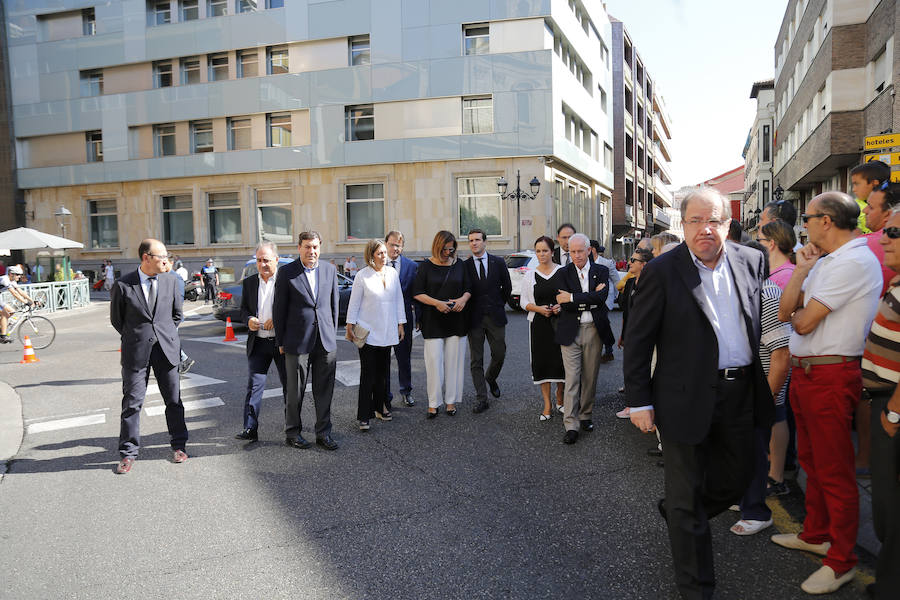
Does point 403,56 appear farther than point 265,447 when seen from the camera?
Yes

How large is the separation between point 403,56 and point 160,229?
16.7 meters

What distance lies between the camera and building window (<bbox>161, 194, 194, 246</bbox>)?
3488cm

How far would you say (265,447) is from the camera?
233 inches

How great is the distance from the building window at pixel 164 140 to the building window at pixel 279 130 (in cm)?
624

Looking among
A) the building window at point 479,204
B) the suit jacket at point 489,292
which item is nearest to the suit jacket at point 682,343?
the suit jacket at point 489,292

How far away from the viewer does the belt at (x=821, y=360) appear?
3.25m

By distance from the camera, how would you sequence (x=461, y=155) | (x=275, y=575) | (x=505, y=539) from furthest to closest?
1. (x=461, y=155)
2. (x=505, y=539)
3. (x=275, y=575)

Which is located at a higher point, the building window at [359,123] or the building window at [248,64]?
the building window at [248,64]

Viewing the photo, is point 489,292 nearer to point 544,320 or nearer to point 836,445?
point 544,320

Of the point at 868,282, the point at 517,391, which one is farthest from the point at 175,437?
the point at 868,282

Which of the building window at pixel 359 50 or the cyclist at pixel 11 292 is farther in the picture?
the building window at pixel 359 50

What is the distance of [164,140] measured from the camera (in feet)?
114

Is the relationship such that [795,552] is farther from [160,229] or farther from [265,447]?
[160,229]

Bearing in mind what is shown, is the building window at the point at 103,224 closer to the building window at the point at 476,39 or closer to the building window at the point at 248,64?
the building window at the point at 248,64
